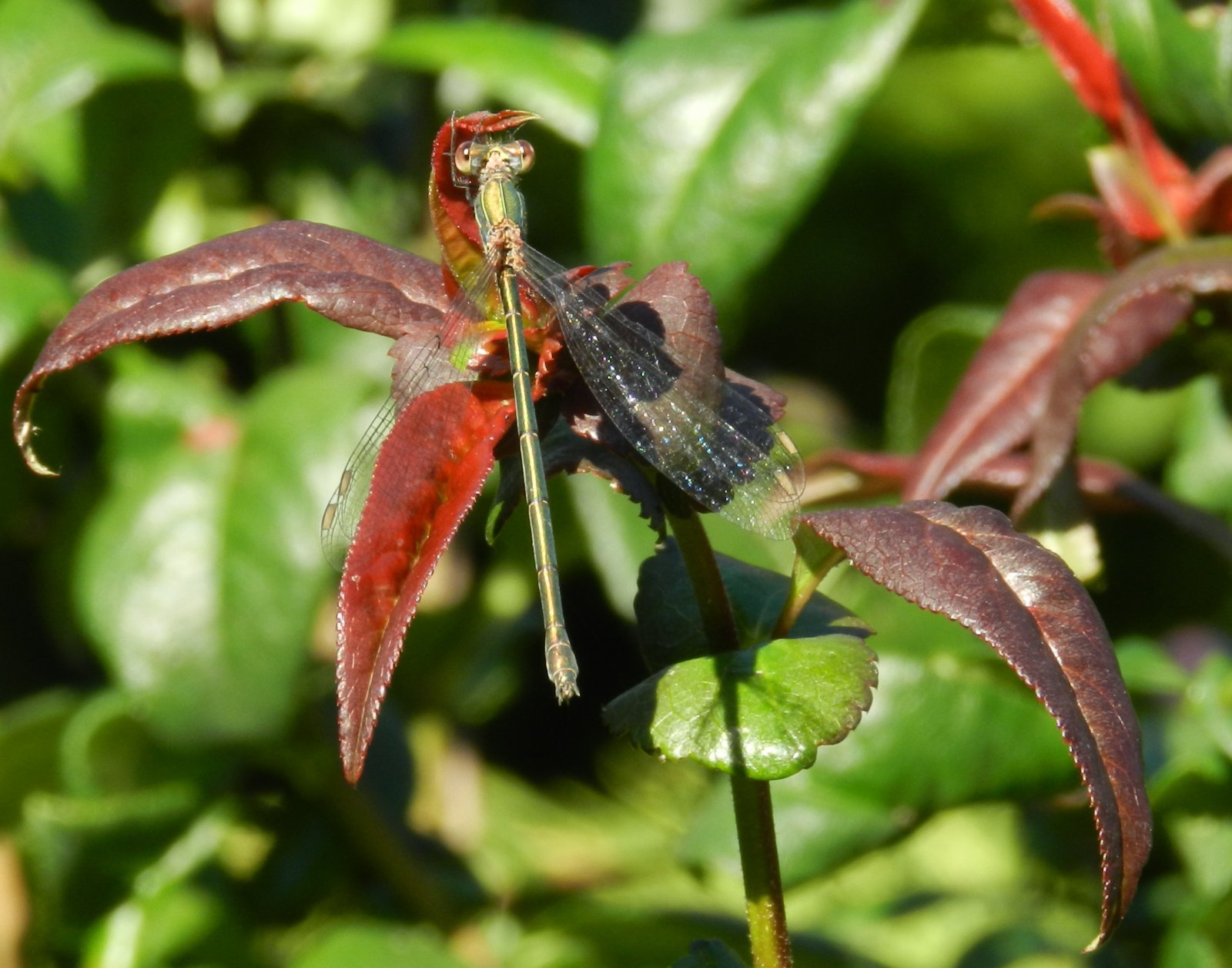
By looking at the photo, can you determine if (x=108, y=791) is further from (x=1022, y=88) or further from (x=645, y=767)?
(x=1022, y=88)

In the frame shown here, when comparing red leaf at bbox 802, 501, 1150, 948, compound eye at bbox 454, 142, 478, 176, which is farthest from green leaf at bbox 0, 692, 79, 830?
red leaf at bbox 802, 501, 1150, 948

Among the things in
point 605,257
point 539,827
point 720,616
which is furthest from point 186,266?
point 539,827

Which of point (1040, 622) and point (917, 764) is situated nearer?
point (1040, 622)

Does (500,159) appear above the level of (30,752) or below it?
above

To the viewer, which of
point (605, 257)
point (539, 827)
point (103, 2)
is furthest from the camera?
point (103, 2)

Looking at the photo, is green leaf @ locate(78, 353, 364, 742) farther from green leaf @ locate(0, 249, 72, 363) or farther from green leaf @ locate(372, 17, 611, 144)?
green leaf @ locate(372, 17, 611, 144)

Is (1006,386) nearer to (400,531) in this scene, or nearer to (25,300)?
(400,531)

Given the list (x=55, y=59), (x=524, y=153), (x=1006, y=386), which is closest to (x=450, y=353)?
(x=524, y=153)
